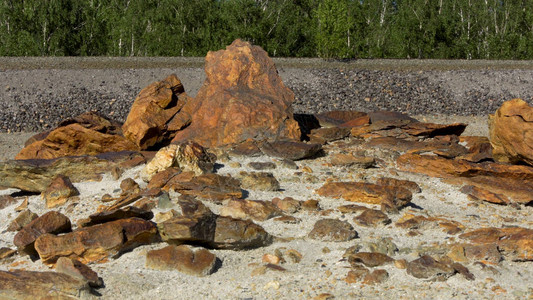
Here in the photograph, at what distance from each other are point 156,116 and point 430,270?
5416 mm

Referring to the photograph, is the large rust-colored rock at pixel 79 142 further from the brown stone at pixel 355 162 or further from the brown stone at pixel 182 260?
the brown stone at pixel 182 260

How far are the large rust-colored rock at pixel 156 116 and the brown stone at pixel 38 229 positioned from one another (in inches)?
127

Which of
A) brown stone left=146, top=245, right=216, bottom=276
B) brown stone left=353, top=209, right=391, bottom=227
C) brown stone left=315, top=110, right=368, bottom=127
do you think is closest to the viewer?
brown stone left=146, top=245, right=216, bottom=276

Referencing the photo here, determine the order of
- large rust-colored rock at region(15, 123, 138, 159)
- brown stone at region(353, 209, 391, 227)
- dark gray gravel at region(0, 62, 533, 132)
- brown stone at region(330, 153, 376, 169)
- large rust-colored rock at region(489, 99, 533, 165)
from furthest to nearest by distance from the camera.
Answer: dark gray gravel at region(0, 62, 533, 132), large rust-colored rock at region(15, 123, 138, 159), brown stone at region(330, 153, 376, 169), large rust-colored rock at region(489, 99, 533, 165), brown stone at region(353, 209, 391, 227)

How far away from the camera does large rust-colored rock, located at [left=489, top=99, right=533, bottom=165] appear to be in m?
7.75

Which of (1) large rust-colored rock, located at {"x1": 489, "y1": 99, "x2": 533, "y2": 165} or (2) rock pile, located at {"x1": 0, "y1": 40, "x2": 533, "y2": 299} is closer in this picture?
(2) rock pile, located at {"x1": 0, "y1": 40, "x2": 533, "y2": 299}

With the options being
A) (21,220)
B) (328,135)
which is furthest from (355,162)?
(21,220)

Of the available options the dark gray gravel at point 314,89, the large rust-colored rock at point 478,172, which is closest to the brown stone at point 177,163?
the large rust-colored rock at point 478,172

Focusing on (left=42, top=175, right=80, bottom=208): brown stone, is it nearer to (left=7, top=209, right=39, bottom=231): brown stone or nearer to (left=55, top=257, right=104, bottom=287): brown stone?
(left=7, top=209, right=39, bottom=231): brown stone

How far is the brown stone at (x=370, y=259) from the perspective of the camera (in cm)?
539

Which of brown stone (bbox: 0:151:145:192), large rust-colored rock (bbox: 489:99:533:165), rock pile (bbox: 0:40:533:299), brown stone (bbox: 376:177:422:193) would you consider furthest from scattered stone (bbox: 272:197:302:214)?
large rust-colored rock (bbox: 489:99:533:165)

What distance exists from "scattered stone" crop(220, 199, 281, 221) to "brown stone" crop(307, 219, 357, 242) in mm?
546

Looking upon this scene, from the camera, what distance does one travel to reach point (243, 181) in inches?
286

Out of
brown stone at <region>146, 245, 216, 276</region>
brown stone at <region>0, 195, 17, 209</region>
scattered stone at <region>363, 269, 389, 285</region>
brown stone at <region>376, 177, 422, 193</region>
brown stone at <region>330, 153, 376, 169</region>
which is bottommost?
brown stone at <region>0, 195, 17, 209</region>
